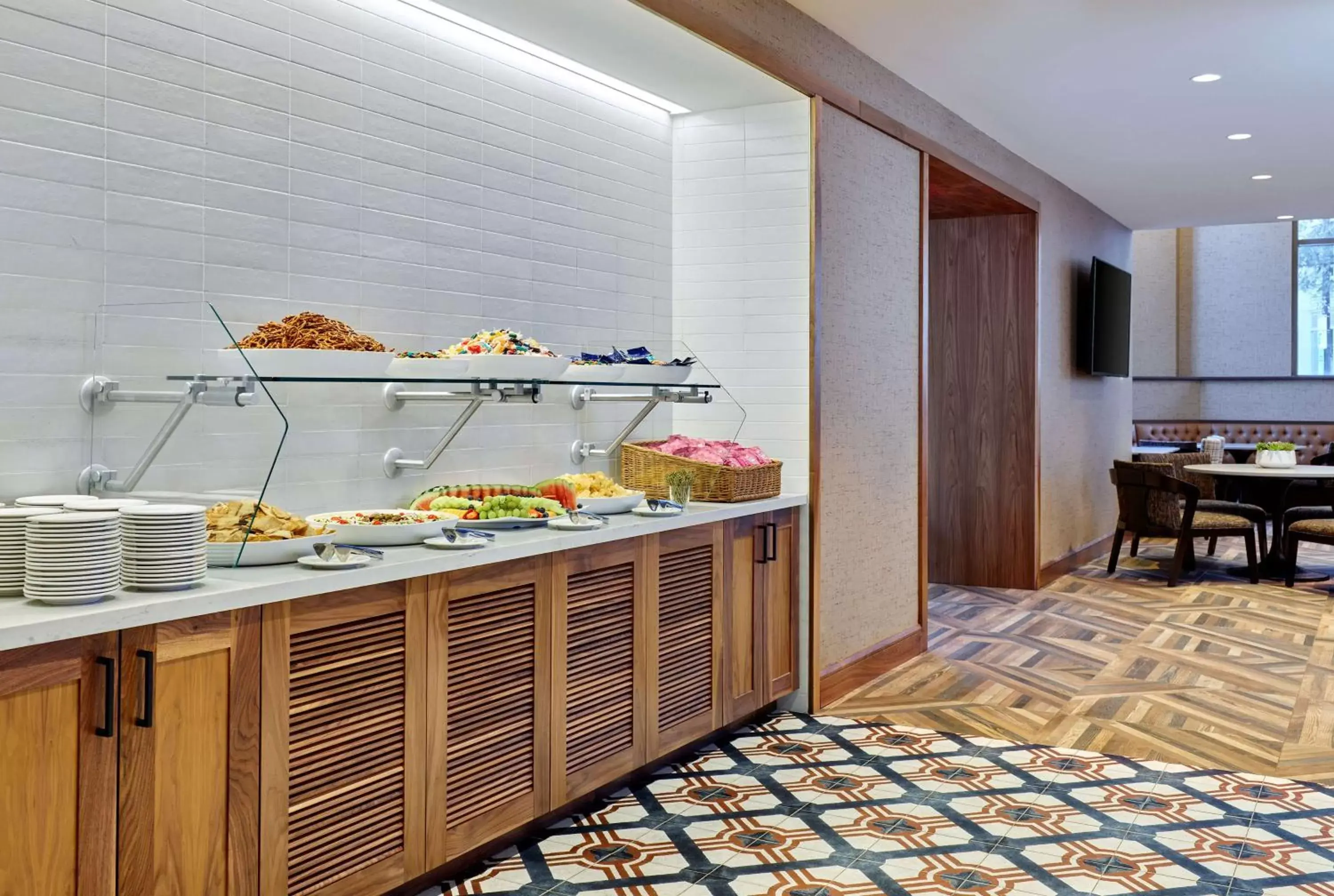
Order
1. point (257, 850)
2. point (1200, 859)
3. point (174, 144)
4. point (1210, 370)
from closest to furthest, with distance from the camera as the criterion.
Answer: point (257, 850), point (174, 144), point (1200, 859), point (1210, 370)

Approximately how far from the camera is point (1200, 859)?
3143mm

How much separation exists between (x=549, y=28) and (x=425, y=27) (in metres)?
0.41

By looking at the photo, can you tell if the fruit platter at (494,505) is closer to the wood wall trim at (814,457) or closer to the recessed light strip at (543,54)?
the wood wall trim at (814,457)

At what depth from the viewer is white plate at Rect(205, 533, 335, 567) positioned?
8.14ft

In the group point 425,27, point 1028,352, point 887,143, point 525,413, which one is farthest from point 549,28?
point 1028,352

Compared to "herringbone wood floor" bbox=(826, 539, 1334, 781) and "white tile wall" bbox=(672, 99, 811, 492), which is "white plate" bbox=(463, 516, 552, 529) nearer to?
"white tile wall" bbox=(672, 99, 811, 492)

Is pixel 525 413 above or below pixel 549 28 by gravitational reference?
below

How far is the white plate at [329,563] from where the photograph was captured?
2578 millimetres

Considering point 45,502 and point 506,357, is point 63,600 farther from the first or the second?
point 506,357

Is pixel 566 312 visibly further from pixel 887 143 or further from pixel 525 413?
pixel 887 143

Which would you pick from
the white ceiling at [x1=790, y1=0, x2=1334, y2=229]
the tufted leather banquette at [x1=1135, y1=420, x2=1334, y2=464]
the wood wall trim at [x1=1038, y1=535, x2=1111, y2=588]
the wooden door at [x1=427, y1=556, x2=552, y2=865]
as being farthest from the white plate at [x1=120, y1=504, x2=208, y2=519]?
the tufted leather banquette at [x1=1135, y1=420, x2=1334, y2=464]

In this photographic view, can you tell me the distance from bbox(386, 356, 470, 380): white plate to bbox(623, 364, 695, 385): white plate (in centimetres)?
86

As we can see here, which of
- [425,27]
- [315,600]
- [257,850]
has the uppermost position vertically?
[425,27]

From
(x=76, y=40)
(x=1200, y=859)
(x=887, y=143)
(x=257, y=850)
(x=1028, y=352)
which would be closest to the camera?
(x=257, y=850)
